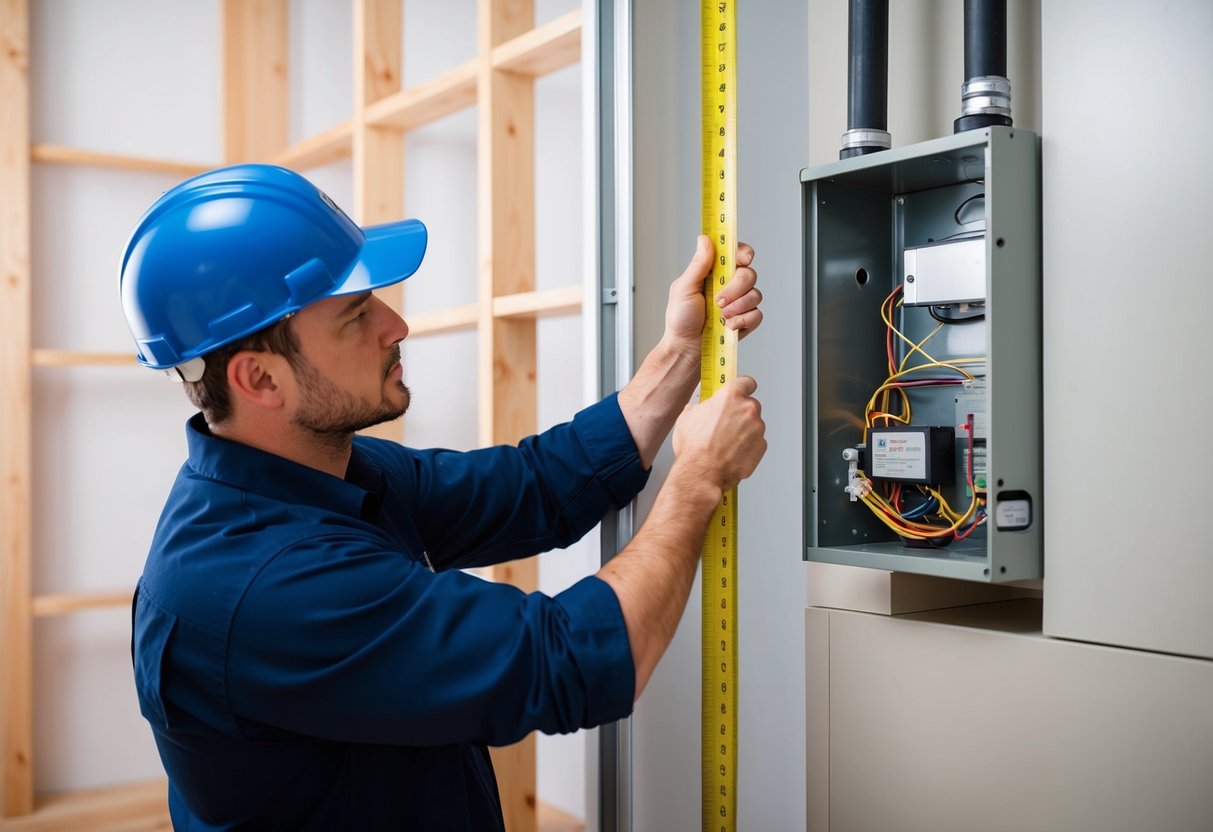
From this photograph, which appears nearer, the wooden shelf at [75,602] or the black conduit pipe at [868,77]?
the black conduit pipe at [868,77]

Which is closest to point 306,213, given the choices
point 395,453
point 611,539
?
point 395,453

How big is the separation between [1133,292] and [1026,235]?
0.48 feet

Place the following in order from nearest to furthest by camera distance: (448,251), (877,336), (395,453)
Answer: (877,336), (395,453), (448,251)

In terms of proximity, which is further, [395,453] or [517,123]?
[517,123]

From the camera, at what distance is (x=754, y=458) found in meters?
1.38

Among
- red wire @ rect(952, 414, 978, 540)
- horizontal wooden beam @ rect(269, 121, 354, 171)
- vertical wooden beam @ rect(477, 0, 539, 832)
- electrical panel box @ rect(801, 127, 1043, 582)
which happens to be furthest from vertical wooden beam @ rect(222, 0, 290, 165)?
red wire @ rect(952, 414, 978, 540)

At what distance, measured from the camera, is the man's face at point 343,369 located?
1.32 m

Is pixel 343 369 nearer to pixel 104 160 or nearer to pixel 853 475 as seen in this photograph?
pixel 853 475

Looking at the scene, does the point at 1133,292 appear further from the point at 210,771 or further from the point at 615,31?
the point at 210,771

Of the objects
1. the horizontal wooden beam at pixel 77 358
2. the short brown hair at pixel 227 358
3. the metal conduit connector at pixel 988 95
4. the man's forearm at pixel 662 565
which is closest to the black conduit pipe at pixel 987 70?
the metal conduit connector at pixel 988 95

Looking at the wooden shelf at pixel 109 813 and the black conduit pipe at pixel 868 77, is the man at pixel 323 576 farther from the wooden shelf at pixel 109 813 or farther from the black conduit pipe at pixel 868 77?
Answer: the wooden shelf at pixel 109 813

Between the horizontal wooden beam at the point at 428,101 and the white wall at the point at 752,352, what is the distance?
65cm

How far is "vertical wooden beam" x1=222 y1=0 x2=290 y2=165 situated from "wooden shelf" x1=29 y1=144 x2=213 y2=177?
0.16 metres

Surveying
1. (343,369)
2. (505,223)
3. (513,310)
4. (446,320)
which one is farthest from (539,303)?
(343,369)
